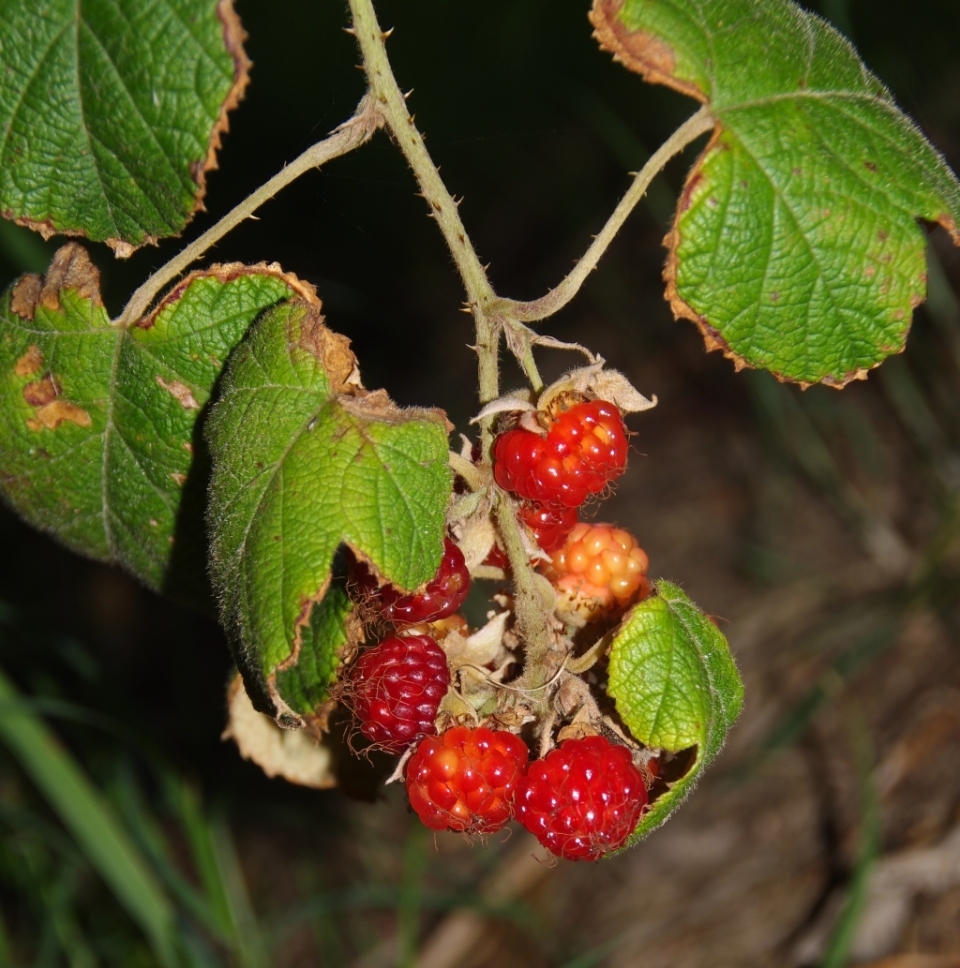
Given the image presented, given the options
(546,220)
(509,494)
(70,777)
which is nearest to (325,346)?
(509,494)

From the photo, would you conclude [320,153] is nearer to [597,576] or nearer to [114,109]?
[114,109]

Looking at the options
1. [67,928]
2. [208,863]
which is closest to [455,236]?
[208,863]

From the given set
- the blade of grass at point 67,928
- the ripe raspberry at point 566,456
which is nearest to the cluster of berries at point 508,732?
the ripe raspberry at point 566,456

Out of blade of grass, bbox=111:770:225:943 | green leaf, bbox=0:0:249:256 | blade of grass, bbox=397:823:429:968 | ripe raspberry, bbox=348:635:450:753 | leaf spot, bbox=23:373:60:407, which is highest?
green leaf, bbox=0:0:249:256

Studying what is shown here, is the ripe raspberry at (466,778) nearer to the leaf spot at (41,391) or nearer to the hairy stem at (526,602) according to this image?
the hairy stem at (526,602)

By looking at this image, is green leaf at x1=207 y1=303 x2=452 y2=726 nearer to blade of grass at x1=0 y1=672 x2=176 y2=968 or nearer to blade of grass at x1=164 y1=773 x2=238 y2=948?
blade of grass at x1=0 y1=672 x2=176 y2=968

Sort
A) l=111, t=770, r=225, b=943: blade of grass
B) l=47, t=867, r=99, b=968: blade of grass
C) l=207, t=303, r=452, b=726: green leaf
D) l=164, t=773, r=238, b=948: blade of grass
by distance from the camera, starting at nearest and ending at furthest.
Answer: l=207, t=303, r=452, b=726: green leaf < l=111, t=770, r=225, b=943: blade of grass < l=164, t=773, r=238, b=948: blade of grass < l=47, t=867, r=99, b=968: blade of grass

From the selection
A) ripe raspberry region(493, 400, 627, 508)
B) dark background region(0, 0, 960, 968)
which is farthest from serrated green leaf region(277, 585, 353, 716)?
dark background region(0, 0, 960, 968)
